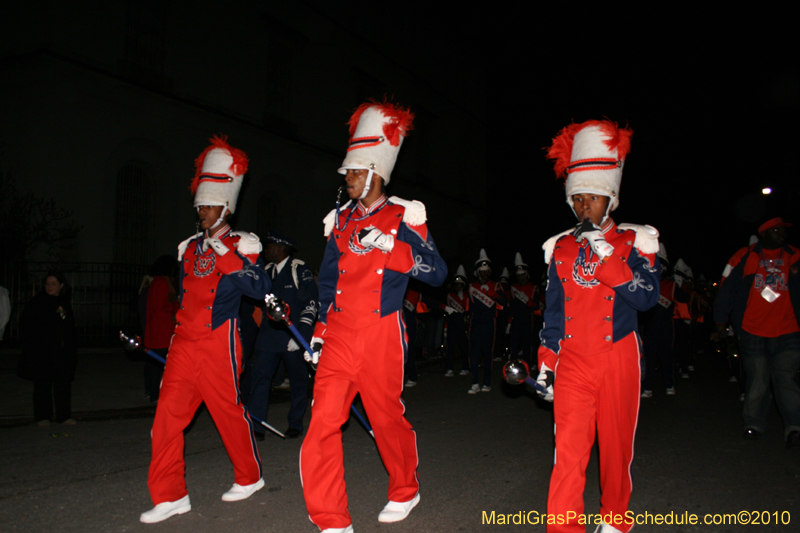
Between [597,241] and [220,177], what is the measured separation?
2.91 m

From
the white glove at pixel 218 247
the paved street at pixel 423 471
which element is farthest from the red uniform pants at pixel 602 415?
the white glove at pixel 218 247

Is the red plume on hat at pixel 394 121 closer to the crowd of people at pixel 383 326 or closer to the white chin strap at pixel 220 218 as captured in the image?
the crowd of people at pixel 383 326

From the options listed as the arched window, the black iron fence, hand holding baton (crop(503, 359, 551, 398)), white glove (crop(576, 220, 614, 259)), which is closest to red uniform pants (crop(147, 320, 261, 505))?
hand holding baton (crop(503, 359, 551, 398))

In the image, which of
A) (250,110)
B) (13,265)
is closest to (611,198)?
(13,265)

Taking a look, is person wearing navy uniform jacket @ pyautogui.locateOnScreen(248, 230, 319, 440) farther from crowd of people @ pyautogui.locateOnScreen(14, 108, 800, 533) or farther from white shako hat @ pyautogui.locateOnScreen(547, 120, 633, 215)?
white shako hat @ pyautogui.locateOnScreen(547, 120, 633, 215)

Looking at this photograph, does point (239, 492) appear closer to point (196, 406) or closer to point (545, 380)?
point (196, 406)

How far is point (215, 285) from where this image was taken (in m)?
4.52

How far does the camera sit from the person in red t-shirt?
21.3 feet

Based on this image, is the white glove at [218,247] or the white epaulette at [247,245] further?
the white epaulette at [247,245]

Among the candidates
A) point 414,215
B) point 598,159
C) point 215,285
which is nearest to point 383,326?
point 414,215

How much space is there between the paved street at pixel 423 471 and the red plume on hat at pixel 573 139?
8.05 ft

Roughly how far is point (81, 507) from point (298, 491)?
1548 mm

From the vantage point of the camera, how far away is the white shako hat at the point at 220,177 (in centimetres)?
477

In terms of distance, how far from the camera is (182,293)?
4.64 meters
